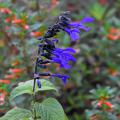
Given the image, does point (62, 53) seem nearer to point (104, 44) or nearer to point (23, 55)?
point (23, 55)

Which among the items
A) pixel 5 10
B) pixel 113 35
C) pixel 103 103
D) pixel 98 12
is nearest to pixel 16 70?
pixel 5 10

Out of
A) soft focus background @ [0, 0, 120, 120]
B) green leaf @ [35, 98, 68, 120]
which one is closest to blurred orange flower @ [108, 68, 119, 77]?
soft focus background @ [0, 0, 120, 120]

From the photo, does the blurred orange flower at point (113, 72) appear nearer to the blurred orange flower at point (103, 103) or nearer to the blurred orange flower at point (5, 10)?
the blurred orange flower at point (103, 103)

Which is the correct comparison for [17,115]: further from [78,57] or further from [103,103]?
[78,57]


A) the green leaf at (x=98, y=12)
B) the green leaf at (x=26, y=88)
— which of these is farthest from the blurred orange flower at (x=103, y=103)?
the green leaf at (x=98, y=12)

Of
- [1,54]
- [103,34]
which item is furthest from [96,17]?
[1,54]

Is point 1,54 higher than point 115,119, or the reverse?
point 1,54
